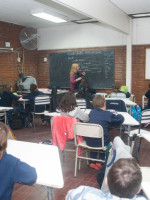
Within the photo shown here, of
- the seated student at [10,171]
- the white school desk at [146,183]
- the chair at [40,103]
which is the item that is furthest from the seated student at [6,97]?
the white school desk at [146,183]

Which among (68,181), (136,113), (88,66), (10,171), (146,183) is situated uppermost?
(88,66)

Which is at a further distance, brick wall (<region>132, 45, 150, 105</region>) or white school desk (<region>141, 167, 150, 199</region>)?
brick wall (<region>132, 45, 150, 105</region>)

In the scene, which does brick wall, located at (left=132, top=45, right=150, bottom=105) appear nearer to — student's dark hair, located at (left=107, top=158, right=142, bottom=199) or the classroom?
the classroom

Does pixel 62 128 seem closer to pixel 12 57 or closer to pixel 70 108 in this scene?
pixel 70 108

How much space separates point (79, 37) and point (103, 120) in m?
5.06

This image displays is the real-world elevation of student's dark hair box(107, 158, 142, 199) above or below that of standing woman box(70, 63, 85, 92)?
below

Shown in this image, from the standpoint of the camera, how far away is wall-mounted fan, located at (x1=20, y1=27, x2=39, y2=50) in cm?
717

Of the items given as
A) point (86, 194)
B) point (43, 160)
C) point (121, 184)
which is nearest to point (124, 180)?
point (121, 184)

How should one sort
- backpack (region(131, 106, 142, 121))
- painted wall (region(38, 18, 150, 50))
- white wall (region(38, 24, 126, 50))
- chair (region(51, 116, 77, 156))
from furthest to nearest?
white wall (region(38, 24, 126, 50))
painted wall (region(38, 18, 150, 50))
backpack (region(131, 106, 142, 121))
chair (region(51, 116, 77, 156))

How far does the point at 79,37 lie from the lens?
7645 millimetres

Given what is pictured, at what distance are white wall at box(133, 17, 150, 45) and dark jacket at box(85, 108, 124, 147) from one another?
4330mm

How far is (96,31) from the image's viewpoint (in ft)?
24.1

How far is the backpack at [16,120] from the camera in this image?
18.6 feet

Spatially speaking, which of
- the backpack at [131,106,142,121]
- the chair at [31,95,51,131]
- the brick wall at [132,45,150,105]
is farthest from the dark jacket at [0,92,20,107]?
the brick wall at [132,45,150,105]
